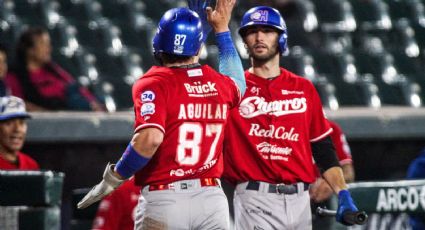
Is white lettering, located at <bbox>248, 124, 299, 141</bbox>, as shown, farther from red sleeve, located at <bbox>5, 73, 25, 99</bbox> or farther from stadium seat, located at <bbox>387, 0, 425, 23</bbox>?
stadium seat, located at <bbox>387, 0, 425, 23</bbox>

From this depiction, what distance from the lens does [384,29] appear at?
907cm

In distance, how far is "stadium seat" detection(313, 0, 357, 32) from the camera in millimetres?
8922

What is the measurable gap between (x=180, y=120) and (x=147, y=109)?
0.16 meters

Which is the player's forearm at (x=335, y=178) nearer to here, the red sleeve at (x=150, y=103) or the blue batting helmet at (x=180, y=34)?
the blue batting helmet at (x=180, y=34)

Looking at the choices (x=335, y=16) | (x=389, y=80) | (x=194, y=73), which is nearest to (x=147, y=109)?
(x=194, y=73)

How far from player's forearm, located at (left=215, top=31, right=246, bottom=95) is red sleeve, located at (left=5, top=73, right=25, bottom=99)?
8.90 ft

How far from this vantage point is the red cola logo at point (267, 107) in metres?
4.59

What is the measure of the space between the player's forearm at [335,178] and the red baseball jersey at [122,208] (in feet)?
3.07

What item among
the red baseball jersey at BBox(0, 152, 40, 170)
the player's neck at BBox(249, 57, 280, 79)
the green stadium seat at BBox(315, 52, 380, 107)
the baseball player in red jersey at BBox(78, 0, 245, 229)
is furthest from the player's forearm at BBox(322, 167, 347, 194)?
the green stadium seat at BBox(315, 52, 380, 107)

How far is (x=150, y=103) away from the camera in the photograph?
145 inches

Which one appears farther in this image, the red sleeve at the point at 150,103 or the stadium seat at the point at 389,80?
the stadium seat at the point at 389,80

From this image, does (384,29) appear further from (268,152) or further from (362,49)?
(268,152)

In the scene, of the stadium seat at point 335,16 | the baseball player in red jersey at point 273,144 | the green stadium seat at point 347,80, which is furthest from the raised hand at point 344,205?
the stadium seat at point 335,16

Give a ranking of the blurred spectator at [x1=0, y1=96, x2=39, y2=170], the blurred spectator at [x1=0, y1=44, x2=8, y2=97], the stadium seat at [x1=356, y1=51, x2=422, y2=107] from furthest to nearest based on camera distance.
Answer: the stadium seat at [x1=356, y1=51, x2=422, y2=107], the blurred spectator at [x1=0, y1=44, x2=8, y2=97], the blurred spectator at [x1=0, y1=96, x2=39, y2=170]
